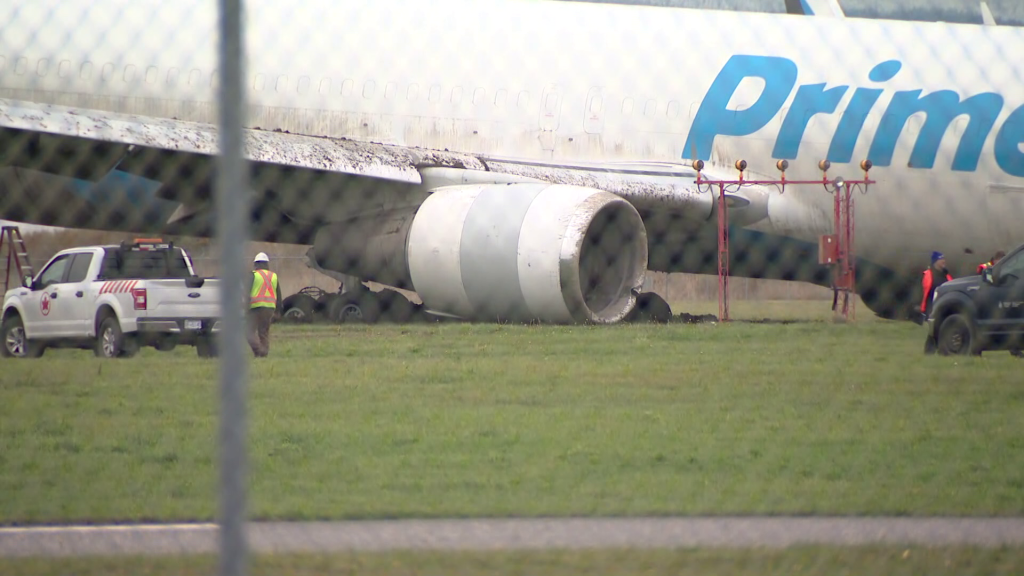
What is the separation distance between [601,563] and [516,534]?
0.60 meters

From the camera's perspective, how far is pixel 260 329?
1227 centimetres

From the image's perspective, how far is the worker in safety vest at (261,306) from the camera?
39.6ft

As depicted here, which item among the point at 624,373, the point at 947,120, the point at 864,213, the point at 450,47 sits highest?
the point at 450,47

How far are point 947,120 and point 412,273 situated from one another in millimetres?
5506

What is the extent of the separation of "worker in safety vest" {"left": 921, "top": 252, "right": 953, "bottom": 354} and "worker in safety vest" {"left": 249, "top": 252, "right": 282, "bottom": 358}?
21.0 feet

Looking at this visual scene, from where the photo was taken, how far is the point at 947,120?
1211 cm

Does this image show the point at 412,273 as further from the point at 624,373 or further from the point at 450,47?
the point at 624,373

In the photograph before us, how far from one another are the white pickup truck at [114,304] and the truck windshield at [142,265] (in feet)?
0.04

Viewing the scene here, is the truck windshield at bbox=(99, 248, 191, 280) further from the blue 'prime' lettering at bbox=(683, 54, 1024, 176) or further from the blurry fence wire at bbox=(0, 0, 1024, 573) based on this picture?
the blue 'prime' lettering at bbox=(683, 54, 1024, 176)

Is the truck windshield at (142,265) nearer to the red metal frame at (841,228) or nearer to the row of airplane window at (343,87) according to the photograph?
the row of airplane window at (343,87)

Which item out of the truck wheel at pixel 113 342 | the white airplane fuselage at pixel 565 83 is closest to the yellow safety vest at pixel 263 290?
the truck wheel at pixel 113 342

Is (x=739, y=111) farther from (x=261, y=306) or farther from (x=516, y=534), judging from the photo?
(x=516, y=534)

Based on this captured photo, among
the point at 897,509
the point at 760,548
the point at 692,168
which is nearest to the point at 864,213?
the point at 692,168

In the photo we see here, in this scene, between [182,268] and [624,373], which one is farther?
[182,268]
